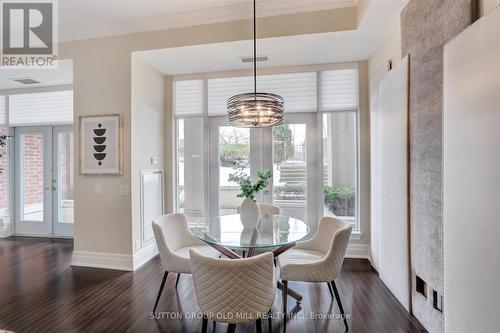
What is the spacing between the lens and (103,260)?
3484mm

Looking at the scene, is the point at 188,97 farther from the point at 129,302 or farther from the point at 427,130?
the point at 427,130

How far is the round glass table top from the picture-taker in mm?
2107

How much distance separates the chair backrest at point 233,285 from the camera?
5.08 ft

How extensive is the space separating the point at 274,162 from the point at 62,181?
396 cm

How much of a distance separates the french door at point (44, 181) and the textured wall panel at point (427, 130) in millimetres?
5373

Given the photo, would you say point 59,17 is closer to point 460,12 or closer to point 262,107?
point 262,107

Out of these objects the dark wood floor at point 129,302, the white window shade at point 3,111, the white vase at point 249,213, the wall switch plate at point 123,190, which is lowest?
the dark wood floor at point 129,302

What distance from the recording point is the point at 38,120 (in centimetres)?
470

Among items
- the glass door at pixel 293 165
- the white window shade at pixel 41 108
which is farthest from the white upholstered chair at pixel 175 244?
the white window shade at pixel 41 108

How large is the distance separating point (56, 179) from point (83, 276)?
244 centimetres

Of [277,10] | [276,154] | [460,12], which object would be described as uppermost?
[277,10]

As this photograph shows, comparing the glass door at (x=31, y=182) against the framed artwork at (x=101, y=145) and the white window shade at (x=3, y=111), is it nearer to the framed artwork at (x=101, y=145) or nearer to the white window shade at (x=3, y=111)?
the white window shade at (x=3, y=111)

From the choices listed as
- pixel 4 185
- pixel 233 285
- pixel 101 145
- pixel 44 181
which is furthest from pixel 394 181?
pixel 4 185

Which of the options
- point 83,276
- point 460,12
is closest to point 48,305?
point 83,276
